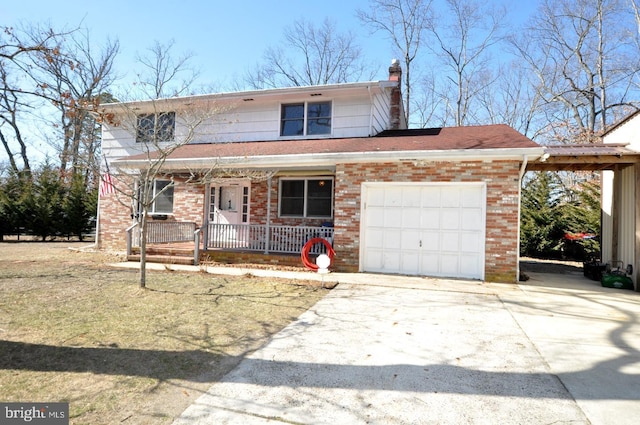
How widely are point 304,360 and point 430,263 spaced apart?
18.9ft

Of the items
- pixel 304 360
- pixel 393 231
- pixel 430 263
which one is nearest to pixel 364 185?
pixel 393 231

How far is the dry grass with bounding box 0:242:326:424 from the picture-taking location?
3039 millimetres

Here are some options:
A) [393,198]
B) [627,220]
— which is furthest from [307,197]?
[627,220]

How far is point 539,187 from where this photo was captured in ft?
49.9

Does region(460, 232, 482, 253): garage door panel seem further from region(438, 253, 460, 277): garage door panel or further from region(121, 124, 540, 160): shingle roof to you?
region(121, 124, 540, 160): shingle roof

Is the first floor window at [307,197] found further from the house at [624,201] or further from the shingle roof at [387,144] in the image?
the house at [624,201]

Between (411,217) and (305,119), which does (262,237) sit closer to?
(305,119)

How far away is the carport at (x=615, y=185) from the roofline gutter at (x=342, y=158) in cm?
90

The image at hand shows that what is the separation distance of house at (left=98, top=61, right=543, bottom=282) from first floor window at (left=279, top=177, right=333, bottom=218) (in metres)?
0.03

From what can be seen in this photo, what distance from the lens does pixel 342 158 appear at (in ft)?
30.2

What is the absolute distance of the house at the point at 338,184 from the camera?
8.34m

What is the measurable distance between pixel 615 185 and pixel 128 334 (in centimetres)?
1199

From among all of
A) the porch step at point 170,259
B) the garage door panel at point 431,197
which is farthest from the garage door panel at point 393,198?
the porch step at point 170,259

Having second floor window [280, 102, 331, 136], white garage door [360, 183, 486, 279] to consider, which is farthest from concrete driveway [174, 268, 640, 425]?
second floor window [280, 102, 331, 136]
